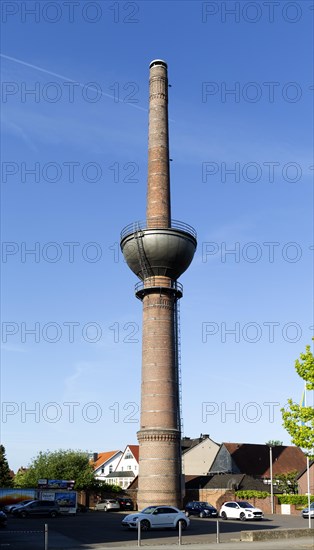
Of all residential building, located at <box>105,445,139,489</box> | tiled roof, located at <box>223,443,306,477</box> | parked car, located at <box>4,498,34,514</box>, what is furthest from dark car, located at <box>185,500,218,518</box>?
residential building, located at <box>105,445,139,489</box>

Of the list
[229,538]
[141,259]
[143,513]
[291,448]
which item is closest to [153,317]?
[141,259]

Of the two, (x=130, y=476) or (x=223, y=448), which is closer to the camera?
(x=223, y=448)

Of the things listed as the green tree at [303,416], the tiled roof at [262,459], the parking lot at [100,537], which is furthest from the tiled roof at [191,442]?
the green tree at [303,416]

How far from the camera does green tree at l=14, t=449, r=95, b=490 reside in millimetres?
72688

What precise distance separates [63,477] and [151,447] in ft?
93.0

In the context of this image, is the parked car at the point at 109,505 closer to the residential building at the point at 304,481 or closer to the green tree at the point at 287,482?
the green tree at the point at 287,482

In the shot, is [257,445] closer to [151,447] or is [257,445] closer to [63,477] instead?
[63,477]

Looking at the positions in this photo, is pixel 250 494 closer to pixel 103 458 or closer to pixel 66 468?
pixel 66 468

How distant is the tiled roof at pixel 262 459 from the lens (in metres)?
78.6

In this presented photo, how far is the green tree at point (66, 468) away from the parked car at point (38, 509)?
20292 millimetres

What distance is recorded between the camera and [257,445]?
8375cm

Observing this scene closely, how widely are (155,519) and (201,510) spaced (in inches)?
629

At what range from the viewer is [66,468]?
73.2 m

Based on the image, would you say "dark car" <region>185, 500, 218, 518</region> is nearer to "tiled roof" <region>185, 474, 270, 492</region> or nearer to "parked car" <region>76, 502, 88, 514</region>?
"tiled roof" <region>185, 474, 270, 492</region>
